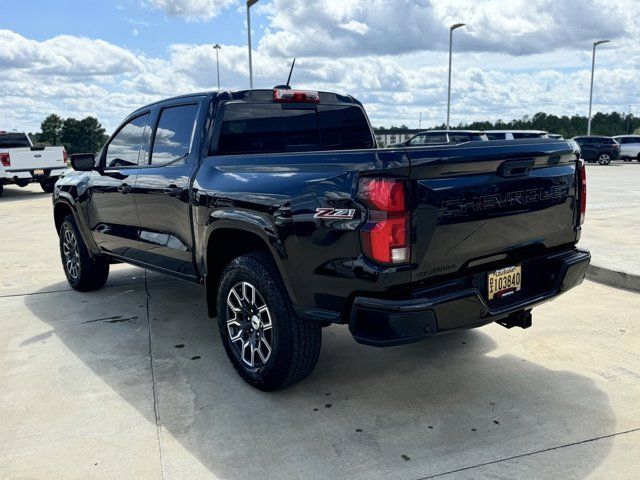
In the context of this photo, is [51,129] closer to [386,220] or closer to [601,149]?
[601,149]

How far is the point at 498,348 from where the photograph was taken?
4.23 m

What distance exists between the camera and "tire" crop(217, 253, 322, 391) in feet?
10.8

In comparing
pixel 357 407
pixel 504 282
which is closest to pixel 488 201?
pixel 504 282

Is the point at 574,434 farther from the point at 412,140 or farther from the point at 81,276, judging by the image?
the point at 412,140

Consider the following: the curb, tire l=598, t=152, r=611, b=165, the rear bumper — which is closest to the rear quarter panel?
the rear bumper

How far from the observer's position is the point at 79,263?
5.93 m

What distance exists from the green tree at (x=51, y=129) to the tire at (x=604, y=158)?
48.0 meters

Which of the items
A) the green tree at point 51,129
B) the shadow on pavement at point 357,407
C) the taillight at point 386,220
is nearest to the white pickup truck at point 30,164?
the shadow on pavement at point 357,407

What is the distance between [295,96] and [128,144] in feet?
5.50

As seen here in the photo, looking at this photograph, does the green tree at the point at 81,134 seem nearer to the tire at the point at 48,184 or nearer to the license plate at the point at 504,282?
the tire at the point at 48,184

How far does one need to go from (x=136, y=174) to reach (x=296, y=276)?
7.38 feet

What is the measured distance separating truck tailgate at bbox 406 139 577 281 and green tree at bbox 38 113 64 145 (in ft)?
195

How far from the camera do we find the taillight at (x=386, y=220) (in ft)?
8.87

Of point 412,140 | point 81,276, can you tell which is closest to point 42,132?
point 412,140
